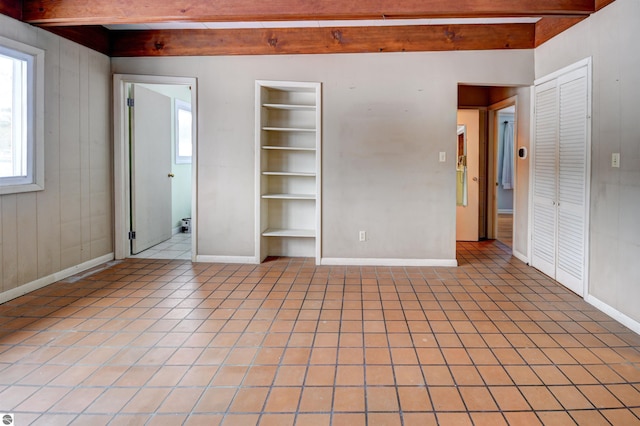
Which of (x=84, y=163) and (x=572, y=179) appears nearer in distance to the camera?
(x=572, y=179)

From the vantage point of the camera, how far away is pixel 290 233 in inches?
191

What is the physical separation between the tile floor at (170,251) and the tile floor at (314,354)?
104 cm

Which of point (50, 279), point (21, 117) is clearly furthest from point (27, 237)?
point (21, 117)

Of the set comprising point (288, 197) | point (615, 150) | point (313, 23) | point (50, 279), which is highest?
point (313, 23)

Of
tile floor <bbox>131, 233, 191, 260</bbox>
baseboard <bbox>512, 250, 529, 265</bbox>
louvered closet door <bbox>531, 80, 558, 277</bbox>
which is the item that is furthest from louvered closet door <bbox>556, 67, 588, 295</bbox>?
tile floor <bbox>131, 233, 191, 260</bbox>

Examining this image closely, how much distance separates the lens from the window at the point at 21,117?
3.42 metres

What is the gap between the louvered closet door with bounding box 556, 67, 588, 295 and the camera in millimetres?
3592

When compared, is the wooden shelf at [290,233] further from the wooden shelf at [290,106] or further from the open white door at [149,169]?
the open white door at [149,169]

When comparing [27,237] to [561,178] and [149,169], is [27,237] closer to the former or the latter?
[149,169]

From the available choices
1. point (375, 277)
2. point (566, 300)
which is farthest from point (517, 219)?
point (375, 277)

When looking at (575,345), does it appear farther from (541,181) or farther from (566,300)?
(541,181)

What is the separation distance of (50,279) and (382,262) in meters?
3.30

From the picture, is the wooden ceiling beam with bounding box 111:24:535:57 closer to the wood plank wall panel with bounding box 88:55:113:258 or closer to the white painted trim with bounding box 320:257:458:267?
the wood plank wall panel with bounding box 88:55:113:258

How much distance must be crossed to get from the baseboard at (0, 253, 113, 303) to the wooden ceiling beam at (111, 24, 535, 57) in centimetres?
232
